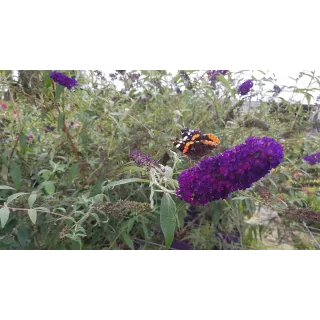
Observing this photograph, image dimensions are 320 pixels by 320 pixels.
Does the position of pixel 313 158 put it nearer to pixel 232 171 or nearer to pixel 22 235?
pixel 232 171

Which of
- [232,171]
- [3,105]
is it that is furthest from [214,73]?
[3,105]

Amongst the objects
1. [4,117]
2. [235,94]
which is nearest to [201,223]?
[235,94]

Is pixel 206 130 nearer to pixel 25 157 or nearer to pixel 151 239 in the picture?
pixel 151 239

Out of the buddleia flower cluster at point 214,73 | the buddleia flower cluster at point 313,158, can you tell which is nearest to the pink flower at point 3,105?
the buddleia flower cluster at point 214,73

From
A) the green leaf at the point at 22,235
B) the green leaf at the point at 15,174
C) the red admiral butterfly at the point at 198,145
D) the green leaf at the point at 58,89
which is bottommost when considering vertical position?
the green leaf at the point at 22,235

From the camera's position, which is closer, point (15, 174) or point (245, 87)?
point (15, 174)

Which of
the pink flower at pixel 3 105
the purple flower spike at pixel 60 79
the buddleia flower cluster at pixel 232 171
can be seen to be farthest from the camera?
the pink flower at pixel 3 105

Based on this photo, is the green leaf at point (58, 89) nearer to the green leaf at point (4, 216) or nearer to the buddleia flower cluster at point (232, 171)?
the green leaf at point (4, 216)
